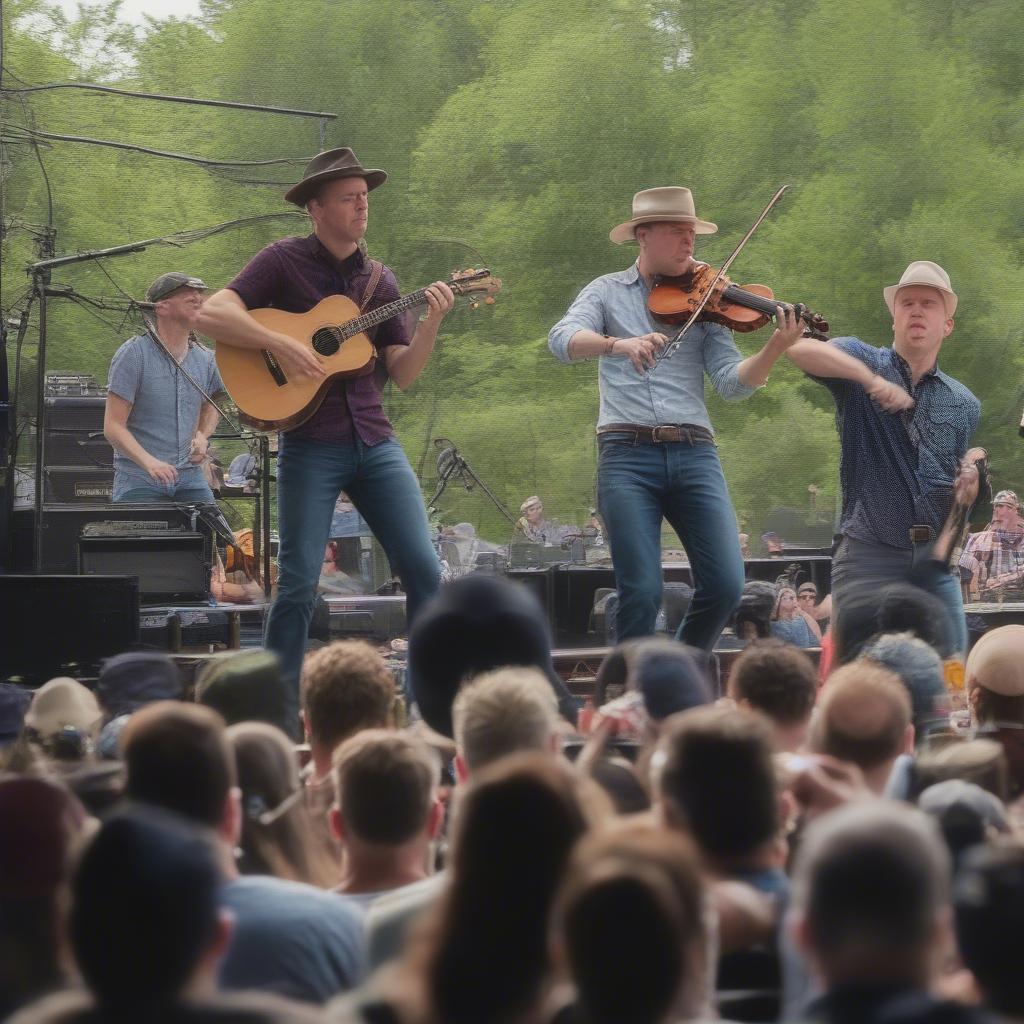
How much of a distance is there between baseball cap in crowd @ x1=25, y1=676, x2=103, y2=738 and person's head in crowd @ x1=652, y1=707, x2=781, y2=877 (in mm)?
2202

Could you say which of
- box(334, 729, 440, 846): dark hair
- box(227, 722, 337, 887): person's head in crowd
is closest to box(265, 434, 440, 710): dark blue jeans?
box(227, 722, 337, 887): person's head in crowd

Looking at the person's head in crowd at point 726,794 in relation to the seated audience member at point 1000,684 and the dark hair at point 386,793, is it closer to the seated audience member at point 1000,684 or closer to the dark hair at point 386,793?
the dark hair at point 386,793

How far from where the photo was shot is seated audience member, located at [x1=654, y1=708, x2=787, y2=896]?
2.58 meters

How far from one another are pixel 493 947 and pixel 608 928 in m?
0.24

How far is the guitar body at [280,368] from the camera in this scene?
5859 millimetres

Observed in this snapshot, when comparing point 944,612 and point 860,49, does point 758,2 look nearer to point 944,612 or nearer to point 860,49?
point 860,49

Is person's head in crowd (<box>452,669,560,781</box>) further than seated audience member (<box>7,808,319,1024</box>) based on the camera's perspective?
Yes

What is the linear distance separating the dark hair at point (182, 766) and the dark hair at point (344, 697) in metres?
0.95

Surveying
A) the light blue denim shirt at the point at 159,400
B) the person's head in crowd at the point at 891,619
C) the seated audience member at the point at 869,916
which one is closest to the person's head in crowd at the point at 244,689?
the person's head in crowd at the point at 891,619

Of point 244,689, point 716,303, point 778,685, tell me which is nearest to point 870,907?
point 778,685

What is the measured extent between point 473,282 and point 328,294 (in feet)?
2.09

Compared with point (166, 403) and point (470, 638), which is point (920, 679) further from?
point (166, 403)

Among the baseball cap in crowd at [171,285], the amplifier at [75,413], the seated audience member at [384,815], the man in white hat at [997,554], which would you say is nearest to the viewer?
the seated audience member at [384,815]

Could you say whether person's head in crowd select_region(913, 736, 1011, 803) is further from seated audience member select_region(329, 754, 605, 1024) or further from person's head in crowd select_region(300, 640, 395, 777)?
seated audience member select_region(329, 754, 605, 1024)
